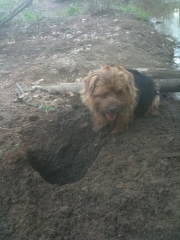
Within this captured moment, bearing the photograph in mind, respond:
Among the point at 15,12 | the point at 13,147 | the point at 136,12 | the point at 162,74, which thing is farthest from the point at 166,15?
the point at 13,147

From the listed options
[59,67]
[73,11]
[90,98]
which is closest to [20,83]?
[59,67]

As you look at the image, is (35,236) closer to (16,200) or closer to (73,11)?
(16,200)

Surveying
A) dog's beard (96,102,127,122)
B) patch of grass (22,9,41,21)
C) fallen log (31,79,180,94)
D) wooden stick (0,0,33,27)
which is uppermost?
wooden stick (0,0,33,27)

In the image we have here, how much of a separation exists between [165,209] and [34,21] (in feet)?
35.5

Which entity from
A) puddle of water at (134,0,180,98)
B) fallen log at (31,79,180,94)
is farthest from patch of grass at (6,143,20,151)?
puddle of water at (134,0,180,98)

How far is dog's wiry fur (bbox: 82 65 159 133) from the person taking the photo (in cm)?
409

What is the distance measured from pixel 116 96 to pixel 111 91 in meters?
0.11

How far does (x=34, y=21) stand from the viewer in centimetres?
1173

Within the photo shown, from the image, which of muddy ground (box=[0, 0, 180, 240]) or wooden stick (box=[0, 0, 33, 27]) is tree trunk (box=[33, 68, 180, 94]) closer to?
muddy ground (box=[0, 0, 180, 240])

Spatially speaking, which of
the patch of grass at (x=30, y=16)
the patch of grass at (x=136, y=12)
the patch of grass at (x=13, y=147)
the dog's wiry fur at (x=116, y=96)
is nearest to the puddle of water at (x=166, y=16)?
the patch of grass at (x=136, y=12)

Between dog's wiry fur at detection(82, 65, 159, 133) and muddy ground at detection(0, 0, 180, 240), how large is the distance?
0.87 feet

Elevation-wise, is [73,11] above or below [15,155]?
above

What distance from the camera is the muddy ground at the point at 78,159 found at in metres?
3.03

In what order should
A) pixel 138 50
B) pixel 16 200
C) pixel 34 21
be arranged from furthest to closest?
pixel 34 21 < pixel 138 50 < pixel 16 200
